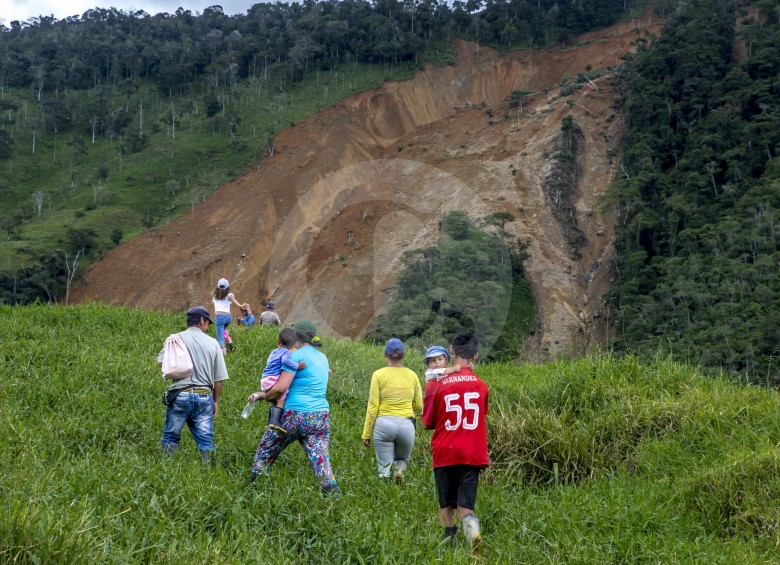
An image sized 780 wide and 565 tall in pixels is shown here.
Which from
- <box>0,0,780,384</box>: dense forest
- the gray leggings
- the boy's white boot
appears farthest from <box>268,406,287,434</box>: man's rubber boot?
<box>0,0,780,384</box>: dense forest

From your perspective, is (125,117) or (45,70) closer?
(125,117)

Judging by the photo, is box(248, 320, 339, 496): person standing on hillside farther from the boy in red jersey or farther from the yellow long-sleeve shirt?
the boy in red jersey

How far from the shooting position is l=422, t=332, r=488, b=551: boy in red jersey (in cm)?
526

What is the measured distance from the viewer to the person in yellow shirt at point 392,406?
6777 mm

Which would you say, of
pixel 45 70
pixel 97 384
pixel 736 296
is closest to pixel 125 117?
pixel 45 70

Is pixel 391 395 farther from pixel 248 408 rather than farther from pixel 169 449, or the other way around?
pixel 169 449

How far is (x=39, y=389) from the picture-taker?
8.91 metres

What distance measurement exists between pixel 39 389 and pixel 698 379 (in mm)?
7869

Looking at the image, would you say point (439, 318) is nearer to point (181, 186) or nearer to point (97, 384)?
point (97, 384)

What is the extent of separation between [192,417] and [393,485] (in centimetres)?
189

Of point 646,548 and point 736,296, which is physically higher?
point 646,548

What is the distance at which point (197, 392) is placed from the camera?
6.50 m

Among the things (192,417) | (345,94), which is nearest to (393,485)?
(192,417)

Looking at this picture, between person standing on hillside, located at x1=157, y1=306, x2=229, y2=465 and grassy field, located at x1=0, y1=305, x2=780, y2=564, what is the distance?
0.32 metres
